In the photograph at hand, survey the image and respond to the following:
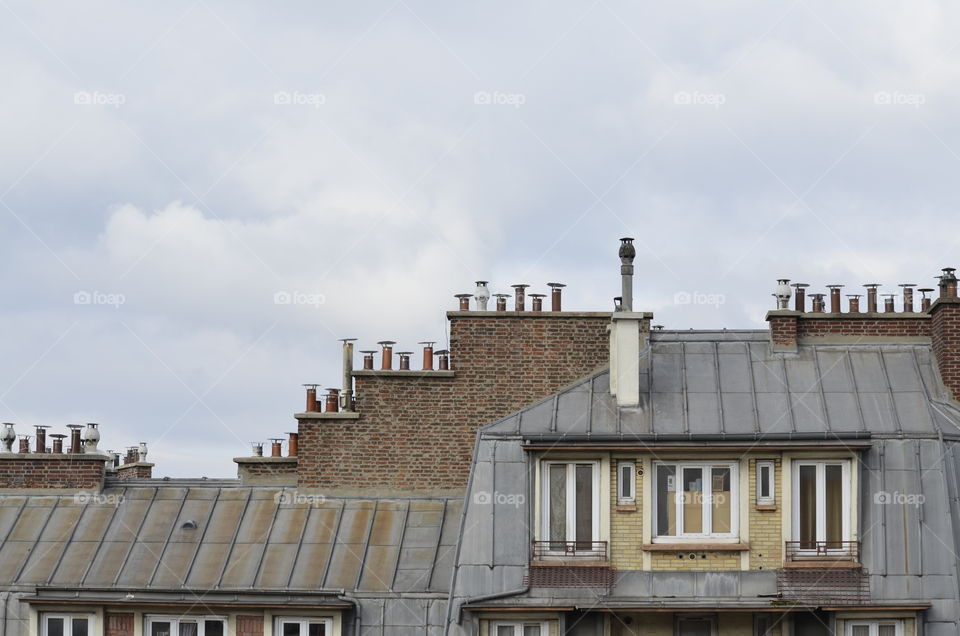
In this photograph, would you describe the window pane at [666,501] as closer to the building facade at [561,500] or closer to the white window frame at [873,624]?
the building facade at [561,500]

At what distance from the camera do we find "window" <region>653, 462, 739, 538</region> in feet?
96.7

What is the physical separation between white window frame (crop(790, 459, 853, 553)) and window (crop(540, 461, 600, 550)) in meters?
3.75

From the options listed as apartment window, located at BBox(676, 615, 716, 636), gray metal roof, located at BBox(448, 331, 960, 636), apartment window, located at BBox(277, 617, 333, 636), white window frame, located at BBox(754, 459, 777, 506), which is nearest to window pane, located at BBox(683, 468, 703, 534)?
gray metal roof, located at BBox(448, 331, 960, 636)

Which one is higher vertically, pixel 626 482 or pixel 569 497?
pixel 626 482

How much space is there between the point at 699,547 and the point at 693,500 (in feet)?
3.05

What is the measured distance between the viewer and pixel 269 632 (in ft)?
102

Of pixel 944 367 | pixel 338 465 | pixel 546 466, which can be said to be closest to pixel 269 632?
pixel 338 465

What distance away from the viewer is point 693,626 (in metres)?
29.5

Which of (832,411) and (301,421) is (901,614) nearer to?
(832,411)

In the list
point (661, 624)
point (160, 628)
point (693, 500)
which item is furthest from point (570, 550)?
point (160, 628)

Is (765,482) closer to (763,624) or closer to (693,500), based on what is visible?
(693,500)

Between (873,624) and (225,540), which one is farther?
(225,540)

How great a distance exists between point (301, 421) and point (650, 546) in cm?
911

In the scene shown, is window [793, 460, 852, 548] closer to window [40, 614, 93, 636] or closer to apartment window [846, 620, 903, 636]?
apartment window [846, 620, 903, 636]
